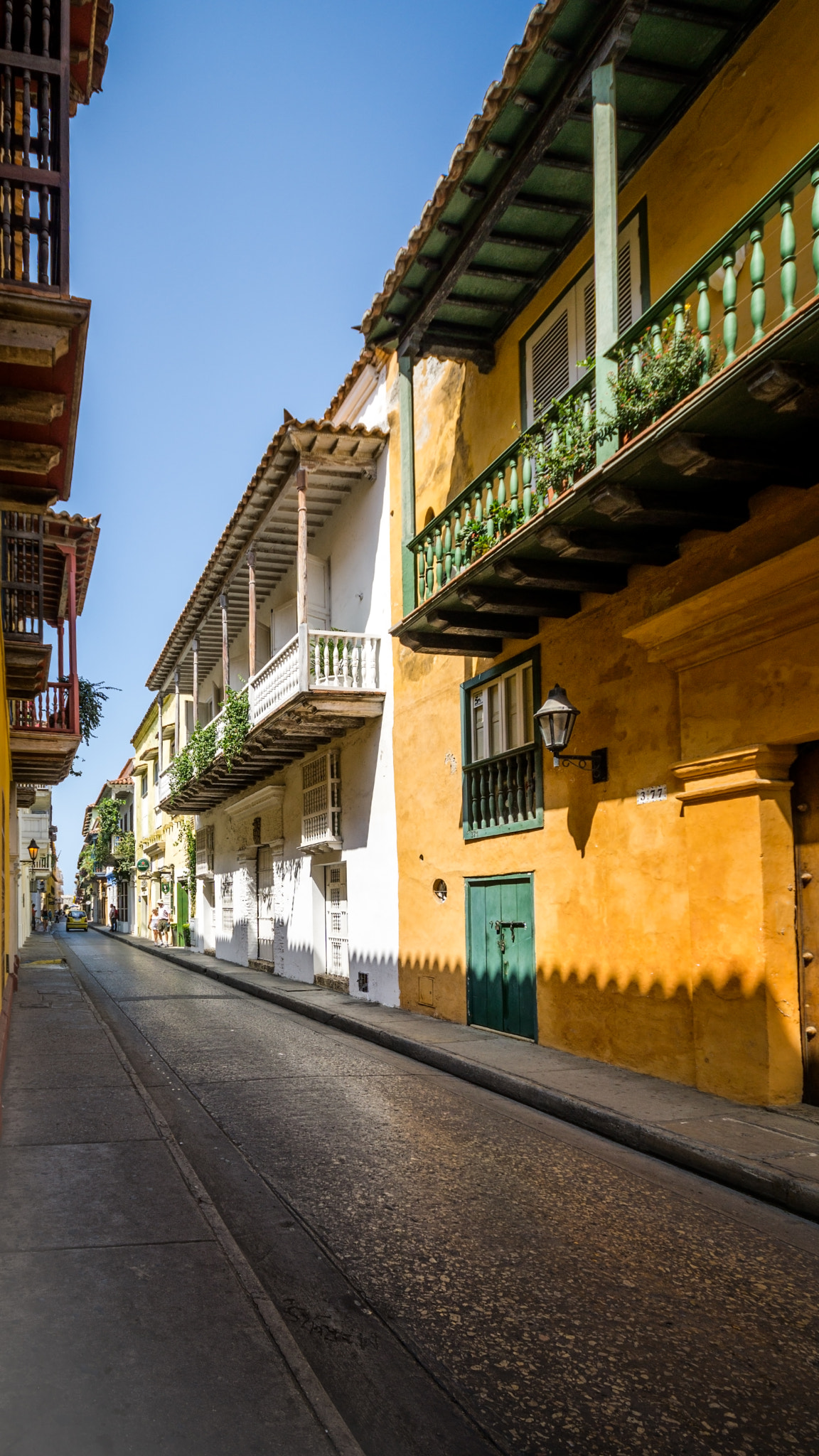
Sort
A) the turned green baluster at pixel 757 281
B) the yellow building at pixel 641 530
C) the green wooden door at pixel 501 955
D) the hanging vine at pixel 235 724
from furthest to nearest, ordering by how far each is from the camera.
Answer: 1. the hanging vine at pixel 235 724
2. the green wooden door at pixel 501 955
3. the yellow building at pixel 641 530
4. the turned green baluster at pixel 757 281

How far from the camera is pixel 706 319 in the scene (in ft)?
20.5

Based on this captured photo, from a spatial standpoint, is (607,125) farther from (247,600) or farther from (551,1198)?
(247,600)

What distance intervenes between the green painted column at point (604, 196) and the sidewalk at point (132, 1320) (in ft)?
18.2

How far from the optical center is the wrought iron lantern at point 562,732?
922 centimetres

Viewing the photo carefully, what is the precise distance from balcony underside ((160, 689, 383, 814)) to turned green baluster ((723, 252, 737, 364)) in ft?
29.5

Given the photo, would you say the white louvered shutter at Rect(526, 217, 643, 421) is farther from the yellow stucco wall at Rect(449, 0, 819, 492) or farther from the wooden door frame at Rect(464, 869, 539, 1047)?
the wooden door frame at Rect(464, 869, 539, 1047)

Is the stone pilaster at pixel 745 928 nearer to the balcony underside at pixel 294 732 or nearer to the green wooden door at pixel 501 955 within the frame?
the green wooden door at pixel 501 955

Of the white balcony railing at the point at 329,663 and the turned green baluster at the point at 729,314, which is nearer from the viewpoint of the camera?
the turned green baluster at the point at 729,314

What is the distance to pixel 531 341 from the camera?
10875mm

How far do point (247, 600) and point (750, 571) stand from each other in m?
15.1

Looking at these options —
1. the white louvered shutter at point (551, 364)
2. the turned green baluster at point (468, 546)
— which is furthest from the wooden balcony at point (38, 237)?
the white louvered shutter at point (551, 364)

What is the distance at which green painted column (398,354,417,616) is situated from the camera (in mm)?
10961

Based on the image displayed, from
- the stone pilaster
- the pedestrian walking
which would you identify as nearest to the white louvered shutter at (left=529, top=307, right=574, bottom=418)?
the stone pilaster

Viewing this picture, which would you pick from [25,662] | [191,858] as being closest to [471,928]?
[25,662]
